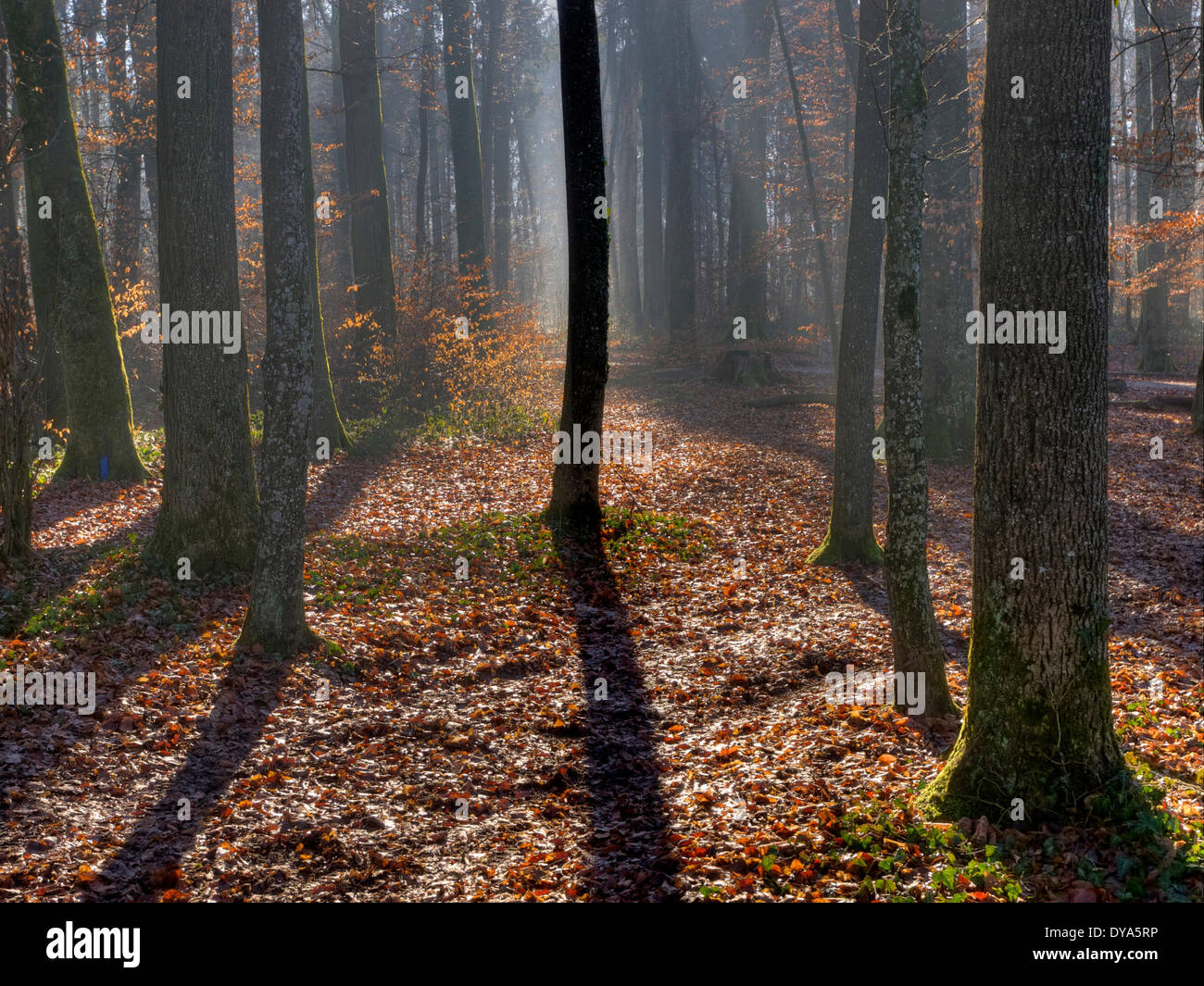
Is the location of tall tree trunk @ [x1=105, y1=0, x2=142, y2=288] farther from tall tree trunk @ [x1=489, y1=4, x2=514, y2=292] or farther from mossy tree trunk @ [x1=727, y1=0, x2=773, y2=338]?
tall tree trunk @ [x1=489, y1=4, x2=514, y2=292]

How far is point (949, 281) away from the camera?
1555cm

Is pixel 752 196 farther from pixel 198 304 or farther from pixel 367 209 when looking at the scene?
pixel 198 304

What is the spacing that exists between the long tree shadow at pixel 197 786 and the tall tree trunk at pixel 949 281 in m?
12.0

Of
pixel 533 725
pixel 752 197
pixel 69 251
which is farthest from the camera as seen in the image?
pixel 752 197

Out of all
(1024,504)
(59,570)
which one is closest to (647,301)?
(59,570)

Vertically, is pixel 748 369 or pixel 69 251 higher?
pixel 69 251

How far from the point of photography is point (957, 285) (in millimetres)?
15609

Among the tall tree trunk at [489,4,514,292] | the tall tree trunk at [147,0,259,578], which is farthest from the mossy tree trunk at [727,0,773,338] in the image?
the tall tree trunk at [147,0,259,578]

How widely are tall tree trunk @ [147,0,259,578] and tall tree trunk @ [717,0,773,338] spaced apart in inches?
707

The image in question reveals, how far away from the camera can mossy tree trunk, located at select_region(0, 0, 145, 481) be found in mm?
11523

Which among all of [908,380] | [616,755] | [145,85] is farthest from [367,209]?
[616,755]

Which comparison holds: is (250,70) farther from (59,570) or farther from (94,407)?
(59,570)

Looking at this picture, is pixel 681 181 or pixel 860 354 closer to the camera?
pixel 860 354

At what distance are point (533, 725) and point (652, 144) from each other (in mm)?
33446
